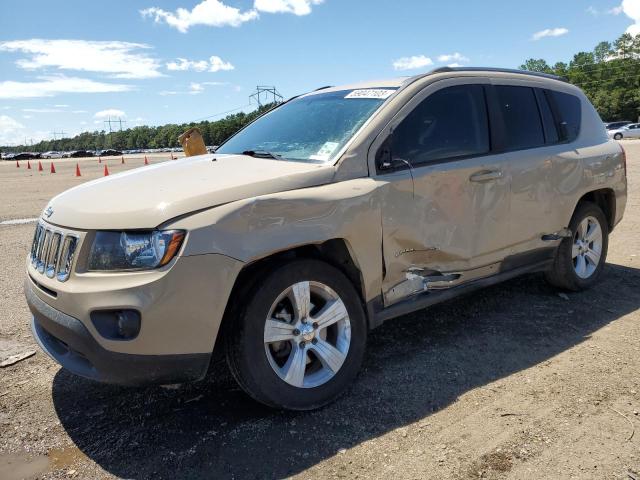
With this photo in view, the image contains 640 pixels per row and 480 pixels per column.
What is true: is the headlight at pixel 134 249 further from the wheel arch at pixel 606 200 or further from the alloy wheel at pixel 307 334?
the wheel arch at pixel 606 200

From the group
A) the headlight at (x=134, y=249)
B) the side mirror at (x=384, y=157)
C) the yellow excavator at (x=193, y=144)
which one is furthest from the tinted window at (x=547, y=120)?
the yellow excavator at (x=193, y=144)

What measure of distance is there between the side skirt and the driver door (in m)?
0.04

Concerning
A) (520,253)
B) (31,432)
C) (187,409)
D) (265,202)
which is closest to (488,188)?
(520,253)

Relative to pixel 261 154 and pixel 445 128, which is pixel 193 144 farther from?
pixel 445 128

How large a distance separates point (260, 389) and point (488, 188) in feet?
7.27

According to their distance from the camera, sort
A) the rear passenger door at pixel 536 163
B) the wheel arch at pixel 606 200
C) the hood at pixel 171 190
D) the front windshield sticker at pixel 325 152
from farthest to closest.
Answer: the wheel arch at pixel 606 200 < the rear passenger door at pixel 536 163 < the front windshield sticker at pixel 325 152 < the hood at pixel 171 190

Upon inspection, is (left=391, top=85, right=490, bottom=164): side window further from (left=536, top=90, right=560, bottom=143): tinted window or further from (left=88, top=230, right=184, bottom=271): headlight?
(left=88, top=230, right=184, bottom=271): headlight

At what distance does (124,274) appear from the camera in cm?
257

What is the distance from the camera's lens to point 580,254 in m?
5.01

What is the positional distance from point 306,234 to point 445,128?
151 centimetres

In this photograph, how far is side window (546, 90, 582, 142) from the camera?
4742mm

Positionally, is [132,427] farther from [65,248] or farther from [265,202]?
[265,202]

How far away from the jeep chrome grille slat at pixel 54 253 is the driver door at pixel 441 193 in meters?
1.76

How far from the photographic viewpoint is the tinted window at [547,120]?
4.58 m
